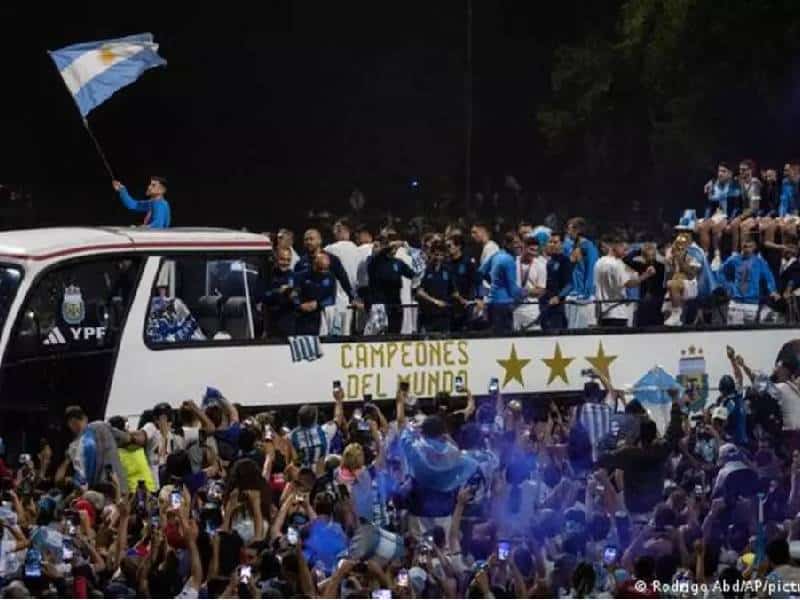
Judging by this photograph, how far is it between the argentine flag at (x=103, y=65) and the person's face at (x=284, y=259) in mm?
3000

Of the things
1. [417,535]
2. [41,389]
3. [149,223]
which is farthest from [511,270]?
[417,535]

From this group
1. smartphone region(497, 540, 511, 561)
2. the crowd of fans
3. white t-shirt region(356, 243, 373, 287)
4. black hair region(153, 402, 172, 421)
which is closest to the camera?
the crowd of fans

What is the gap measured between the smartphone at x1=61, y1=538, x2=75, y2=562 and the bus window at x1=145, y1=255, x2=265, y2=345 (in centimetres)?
422

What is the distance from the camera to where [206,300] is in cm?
1441

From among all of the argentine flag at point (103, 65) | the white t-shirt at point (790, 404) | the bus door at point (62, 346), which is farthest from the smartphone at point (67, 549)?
the argentine flag at point (103, 65)

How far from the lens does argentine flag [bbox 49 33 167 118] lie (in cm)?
1731

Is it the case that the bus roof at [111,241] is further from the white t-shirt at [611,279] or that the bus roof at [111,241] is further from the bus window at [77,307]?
the white t-shirt at [611,279]

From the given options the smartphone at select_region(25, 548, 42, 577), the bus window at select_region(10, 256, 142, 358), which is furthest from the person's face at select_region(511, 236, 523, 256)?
the smartphone at select_region(25, 548, 42, 577)

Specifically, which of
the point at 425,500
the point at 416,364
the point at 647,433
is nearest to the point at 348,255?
the point at 416,364

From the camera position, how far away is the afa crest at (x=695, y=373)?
52.0 feet

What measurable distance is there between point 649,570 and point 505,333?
618 centimetres

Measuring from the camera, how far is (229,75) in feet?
91.6

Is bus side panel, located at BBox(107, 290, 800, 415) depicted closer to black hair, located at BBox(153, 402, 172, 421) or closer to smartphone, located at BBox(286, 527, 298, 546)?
black hair, located at BBox(153, 402, 172, 421)

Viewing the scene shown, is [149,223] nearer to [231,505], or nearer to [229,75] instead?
[231,505]
